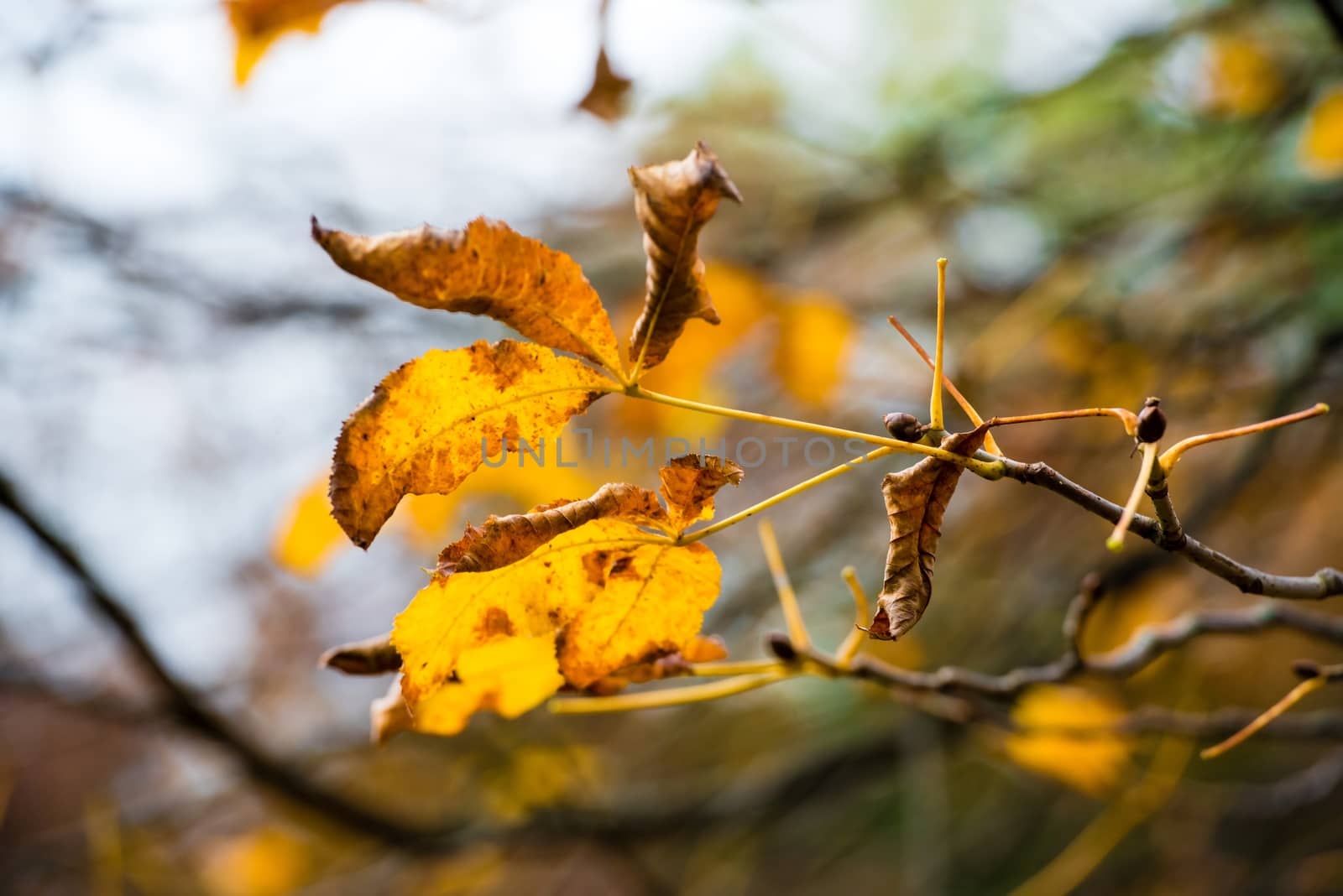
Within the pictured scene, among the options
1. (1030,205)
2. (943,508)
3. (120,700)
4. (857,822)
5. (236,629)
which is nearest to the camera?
(943,508)

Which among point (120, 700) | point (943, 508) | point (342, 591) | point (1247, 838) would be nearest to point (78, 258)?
point (120, 700)

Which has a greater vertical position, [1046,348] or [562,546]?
[562,546]

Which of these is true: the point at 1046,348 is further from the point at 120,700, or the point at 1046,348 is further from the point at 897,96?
the point at 120,700

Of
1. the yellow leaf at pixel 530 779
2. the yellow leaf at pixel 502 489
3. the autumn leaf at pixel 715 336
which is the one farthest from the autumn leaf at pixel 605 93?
the yellow leaf at pixel 530 779

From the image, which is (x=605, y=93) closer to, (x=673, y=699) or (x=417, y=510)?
(x=673, y=699)

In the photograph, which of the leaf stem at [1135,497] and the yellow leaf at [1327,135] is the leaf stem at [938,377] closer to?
the leaf stem at [1135,497]

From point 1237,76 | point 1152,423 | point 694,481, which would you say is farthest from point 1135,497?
point 1237,76

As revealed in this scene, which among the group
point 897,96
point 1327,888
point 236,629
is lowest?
point 236,629
